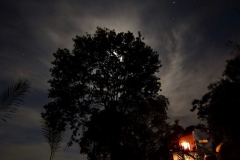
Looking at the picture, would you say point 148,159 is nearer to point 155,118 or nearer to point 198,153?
point 155,118

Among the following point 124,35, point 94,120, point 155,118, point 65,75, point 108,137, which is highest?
point 124,35

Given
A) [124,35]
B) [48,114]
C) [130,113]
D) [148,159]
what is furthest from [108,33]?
[148,159]

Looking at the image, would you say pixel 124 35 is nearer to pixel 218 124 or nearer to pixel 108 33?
pixel 108 33

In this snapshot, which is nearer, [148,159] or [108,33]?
[108,33]

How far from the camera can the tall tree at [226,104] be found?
601 inches

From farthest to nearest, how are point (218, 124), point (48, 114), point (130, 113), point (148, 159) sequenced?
point (148, 159) < point (130, 113) < point (48, 114) < point (218, 124)

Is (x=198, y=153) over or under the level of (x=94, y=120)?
under

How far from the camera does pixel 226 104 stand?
15.5 m

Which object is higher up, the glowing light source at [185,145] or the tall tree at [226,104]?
the tall tree at [226,104]

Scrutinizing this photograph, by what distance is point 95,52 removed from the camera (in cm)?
1870

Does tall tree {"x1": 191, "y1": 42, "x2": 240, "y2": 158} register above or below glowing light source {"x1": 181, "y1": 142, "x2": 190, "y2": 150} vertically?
above

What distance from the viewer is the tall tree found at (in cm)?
1527

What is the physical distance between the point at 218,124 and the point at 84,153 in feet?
42.2

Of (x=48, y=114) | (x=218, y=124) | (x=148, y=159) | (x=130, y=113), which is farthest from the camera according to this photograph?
(x=148, y=159)
